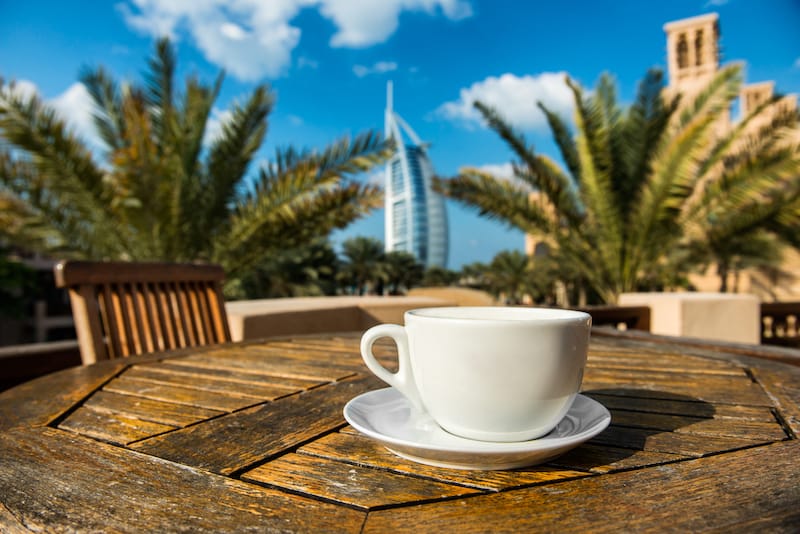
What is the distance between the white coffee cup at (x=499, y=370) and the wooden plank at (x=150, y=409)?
0.28m

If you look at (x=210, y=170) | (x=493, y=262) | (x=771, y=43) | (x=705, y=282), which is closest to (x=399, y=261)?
(x=493, y=262)

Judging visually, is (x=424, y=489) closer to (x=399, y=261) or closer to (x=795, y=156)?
(x=795, y=156)

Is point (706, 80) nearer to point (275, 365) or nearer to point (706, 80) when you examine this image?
point (706, 80)

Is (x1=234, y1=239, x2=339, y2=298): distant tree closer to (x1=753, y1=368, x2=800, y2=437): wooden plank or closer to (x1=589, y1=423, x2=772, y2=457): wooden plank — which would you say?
(x1=753, y1=368, x2=800, y2=437): wooden plank

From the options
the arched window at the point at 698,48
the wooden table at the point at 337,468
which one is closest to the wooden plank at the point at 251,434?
the wooden table at the point at 337,468

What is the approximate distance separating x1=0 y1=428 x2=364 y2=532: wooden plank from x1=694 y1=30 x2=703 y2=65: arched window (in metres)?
31.0

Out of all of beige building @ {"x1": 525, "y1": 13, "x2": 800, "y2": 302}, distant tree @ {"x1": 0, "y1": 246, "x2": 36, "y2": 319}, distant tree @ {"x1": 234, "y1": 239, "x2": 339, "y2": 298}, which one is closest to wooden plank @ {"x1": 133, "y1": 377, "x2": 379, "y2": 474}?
distant tree @ {"x1": 234, "y1": 239, "x2": 339, "y2": 298}

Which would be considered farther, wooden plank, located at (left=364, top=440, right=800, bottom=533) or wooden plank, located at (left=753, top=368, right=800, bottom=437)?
wooden plank, located at (left=753, top=368, right=800, bottom=437)

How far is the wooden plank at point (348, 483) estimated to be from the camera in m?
0.37

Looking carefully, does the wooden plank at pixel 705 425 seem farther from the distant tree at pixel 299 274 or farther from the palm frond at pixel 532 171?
the distant tree at pixel 299 274

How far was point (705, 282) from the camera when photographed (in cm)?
2311

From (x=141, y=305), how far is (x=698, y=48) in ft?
102

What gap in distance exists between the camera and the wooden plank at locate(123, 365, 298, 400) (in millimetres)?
714

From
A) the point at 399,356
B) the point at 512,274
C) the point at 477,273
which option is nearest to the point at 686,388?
the point at 399,356
